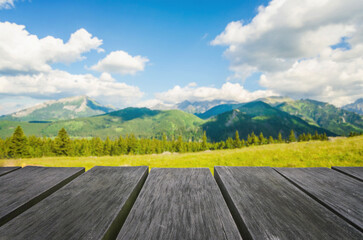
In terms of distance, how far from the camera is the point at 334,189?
1665 millimetres

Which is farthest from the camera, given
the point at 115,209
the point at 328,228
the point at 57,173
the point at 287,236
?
the point at 57,173

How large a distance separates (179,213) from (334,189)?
1652 mm

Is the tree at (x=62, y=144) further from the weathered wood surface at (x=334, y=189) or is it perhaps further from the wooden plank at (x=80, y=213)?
the weathered wood surface at (x=334, y=189)

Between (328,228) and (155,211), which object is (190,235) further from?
(328,228)

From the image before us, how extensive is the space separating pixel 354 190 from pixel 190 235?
1.85m

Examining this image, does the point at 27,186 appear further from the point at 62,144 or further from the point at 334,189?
the point at 62,144

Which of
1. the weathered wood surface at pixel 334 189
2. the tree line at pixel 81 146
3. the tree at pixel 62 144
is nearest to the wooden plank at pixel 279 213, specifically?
the weathered wood surface at pixel 334 189

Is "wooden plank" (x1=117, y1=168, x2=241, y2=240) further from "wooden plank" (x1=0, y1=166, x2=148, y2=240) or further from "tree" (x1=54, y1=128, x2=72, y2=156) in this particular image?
"tree" (x1=54, y1=128, x2=72, y2=156)

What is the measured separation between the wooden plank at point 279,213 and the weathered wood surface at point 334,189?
10 cm

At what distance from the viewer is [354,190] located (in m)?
1.66

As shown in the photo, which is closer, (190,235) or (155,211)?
(190,235)

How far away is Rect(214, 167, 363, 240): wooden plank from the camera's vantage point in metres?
1.01

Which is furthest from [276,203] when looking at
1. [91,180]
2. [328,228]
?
[91,180]

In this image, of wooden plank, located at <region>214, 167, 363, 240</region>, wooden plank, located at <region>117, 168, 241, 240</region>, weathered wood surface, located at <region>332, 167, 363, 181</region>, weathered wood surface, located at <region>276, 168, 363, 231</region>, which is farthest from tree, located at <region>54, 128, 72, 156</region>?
weathered wood surface, located at <region>332, 167, 363, 181</region>
